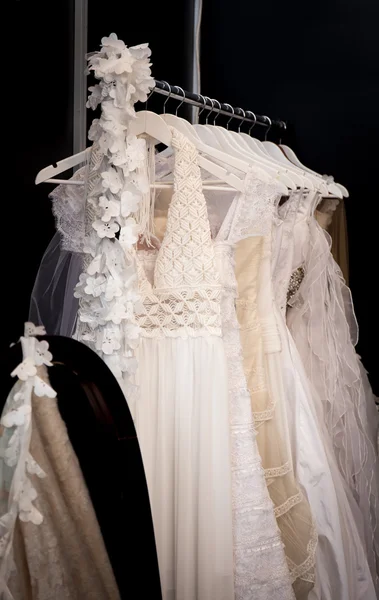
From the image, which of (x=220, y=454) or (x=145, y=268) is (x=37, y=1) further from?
(x=220, y=454)

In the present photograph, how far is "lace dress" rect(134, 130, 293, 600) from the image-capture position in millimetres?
1655

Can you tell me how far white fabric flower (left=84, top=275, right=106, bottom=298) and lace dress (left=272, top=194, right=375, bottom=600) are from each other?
27.7 inches

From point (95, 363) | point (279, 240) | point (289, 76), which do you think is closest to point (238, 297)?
point (279, 240)

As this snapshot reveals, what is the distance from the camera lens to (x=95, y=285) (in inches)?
59.1

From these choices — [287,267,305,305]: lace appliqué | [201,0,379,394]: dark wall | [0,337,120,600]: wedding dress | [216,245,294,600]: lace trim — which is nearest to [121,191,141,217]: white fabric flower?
[216,245,294,600]: lace trim

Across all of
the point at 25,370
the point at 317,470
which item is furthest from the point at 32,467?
the point at 317,470

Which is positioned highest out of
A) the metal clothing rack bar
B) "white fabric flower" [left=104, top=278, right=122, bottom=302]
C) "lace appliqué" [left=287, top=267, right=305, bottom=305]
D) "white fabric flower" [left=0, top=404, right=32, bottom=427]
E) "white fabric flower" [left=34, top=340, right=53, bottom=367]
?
the metal clothing rack bar

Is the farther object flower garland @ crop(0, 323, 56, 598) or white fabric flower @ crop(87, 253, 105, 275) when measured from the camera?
white fabric flower @ crop(87, 253, 105, 275)

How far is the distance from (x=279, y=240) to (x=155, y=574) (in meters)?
1.21

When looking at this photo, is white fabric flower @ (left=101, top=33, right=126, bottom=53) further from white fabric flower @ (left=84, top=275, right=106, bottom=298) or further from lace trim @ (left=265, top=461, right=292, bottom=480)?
lace trim @ (left=265, top=461, right=292, bottom=480)

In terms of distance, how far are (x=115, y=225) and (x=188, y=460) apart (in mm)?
563

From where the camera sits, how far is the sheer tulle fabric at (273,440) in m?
1.92

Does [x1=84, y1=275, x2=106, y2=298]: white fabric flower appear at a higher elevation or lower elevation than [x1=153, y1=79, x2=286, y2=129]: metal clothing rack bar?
lower

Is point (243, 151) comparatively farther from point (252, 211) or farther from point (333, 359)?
point (333, 359)
